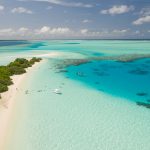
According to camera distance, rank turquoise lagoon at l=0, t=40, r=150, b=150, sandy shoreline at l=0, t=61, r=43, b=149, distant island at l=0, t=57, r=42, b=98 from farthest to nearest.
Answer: distant island at l=0, t=57, r=42, b=98 → sandy shoreline at l=0, t=61, r=43, b=149 → turquoise lagoon at l=0, t=40, r=150, b=150

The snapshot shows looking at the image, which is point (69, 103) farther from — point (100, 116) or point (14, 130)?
point (14, 130)

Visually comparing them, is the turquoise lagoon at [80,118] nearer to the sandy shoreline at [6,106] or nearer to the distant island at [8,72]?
the sandy shoreline at [6,106]

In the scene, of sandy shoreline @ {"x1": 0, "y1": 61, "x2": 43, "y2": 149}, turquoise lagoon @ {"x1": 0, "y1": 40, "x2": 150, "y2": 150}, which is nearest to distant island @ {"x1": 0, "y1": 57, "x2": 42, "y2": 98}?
sandy shoreline @ {"x1": 0, "y1": 61, "x2": 43, "y2": 149}

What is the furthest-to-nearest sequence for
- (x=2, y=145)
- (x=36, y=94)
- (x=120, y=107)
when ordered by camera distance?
(x=36, y=94) → (x=120, y=107) → (x=2, y=145)

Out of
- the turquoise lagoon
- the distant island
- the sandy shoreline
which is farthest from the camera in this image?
the distant island

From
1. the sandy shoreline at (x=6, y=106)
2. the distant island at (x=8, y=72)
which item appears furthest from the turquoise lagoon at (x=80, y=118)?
the distant island at (x=8, y=72)

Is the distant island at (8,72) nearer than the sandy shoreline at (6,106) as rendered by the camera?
No

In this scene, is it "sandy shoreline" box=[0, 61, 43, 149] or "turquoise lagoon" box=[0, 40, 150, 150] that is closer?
"turquoise lagoon" box=[0, 40, 150, 150]

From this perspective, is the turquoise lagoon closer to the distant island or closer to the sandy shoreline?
the sandy shoreline

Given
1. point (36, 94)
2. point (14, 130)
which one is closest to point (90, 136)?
point (14, 130)

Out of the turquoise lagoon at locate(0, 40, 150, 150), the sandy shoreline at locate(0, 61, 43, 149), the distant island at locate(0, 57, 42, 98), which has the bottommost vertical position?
the turquoise lagoon at locate(0, 40, 150, 150)

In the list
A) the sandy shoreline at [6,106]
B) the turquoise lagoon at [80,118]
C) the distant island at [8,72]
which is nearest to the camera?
the turquoise lagoon at [80,118]
